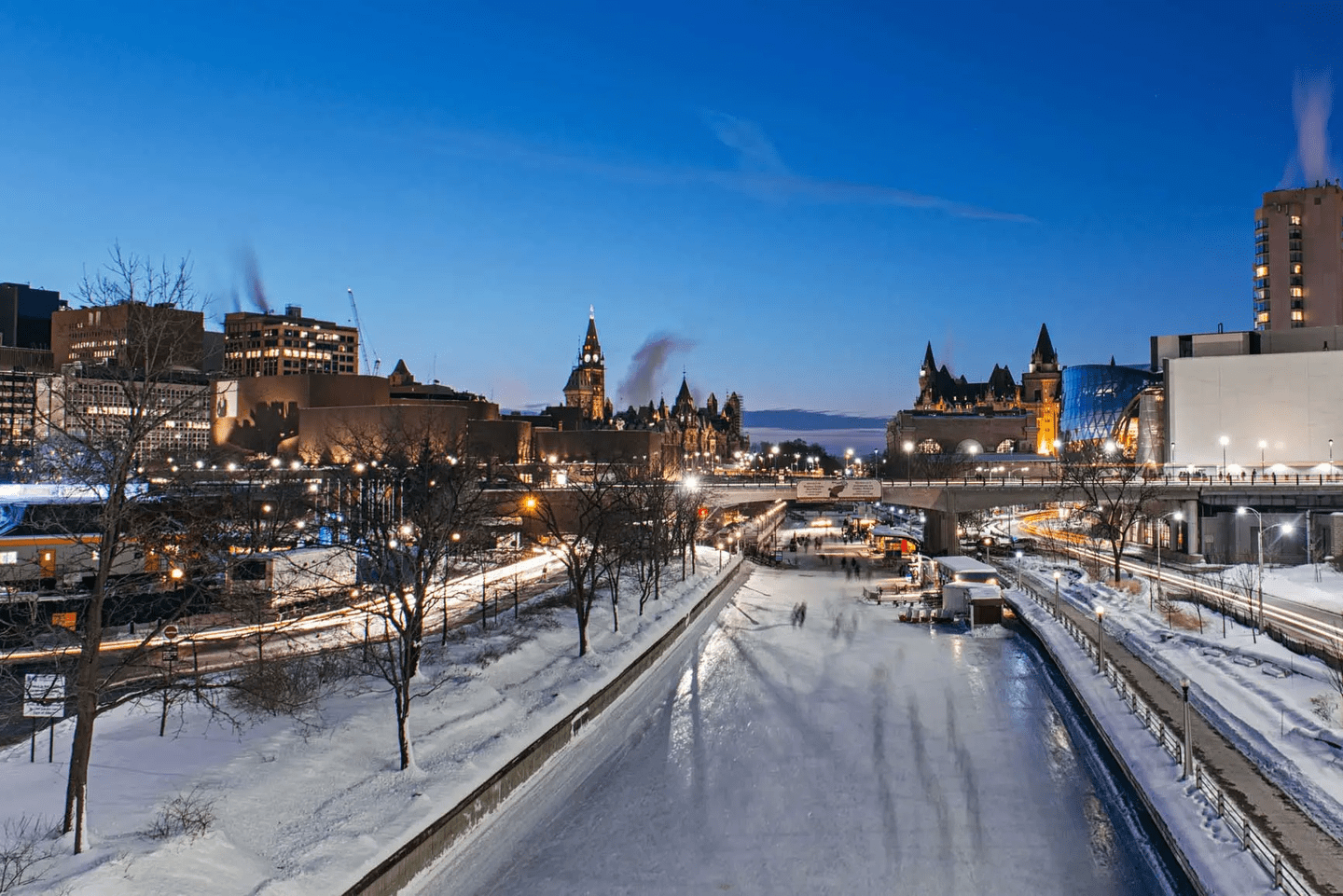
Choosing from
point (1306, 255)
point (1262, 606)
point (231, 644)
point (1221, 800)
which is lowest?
point (1221, 800)

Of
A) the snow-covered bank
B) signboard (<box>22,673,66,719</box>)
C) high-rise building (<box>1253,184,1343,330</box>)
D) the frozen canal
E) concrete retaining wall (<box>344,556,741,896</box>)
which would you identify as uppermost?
high-rise building (<box>1253,184,1343,330</box>)

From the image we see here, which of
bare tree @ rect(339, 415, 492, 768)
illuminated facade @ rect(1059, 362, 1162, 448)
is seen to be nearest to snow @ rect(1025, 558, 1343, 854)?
bare tree @ rect(339, 415, 492, 768)

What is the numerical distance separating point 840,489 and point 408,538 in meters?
36.6

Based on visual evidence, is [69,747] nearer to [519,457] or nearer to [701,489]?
[701,489]

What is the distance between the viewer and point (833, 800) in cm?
2172

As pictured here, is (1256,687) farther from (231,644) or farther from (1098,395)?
(1098,395)

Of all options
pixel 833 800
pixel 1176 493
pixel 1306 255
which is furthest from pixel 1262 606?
pixel 1306 255

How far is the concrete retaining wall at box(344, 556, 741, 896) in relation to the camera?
16.4m

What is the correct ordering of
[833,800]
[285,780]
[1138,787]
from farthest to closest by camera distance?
[833,800], [1138,787], [285,780]

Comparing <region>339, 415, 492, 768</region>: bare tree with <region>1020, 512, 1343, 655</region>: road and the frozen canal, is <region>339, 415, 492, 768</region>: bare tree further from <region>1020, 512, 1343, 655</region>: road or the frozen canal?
<region>1020, 512, 1343, 655</region>: road

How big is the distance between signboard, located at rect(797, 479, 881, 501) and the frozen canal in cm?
2888

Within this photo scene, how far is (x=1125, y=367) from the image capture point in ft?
449

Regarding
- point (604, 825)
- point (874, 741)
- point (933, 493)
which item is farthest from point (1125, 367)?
point (604, 825)

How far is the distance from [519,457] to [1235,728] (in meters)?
113
